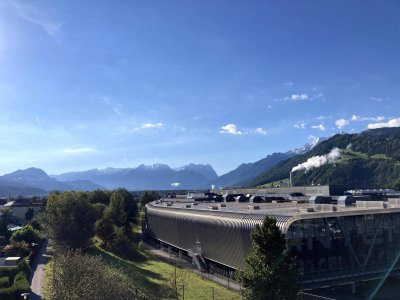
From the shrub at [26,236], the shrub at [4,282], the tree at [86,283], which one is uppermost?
the tree at [86,283]

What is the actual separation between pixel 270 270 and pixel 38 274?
38.9 m

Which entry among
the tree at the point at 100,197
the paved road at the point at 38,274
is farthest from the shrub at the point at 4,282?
the tree at the point at 100,197

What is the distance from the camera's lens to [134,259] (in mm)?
69188

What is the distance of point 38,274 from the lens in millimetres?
54188

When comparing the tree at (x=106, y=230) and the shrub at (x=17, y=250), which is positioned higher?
the tree at (x=106, y=230)

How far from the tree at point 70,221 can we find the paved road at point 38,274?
395 cm

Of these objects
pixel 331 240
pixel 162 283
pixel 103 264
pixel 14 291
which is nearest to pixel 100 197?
pixel 162 283

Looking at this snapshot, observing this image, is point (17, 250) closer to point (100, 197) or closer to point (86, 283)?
point (86, 283)

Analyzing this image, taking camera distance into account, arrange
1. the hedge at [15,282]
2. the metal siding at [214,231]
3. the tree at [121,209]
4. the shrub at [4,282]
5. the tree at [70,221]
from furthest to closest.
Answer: the tree at [121,209] → the tree at [70,221] → the metal siding at [214,231] → the shrub at [4,282] → the hedge at [15,282]

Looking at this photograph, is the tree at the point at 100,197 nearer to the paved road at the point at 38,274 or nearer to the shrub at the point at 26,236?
the paved road at the point at 38,274

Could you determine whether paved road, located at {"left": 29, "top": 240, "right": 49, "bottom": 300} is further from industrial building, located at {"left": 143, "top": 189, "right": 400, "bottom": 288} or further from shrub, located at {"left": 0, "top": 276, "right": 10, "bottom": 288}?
industrial building, located at {"left": 143, "top": 189, "right": 400, "bottom": 288}

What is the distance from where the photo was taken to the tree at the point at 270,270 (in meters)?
25.9

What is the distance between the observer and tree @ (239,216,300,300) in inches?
1019

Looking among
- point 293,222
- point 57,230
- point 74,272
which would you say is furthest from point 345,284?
point 57,230
